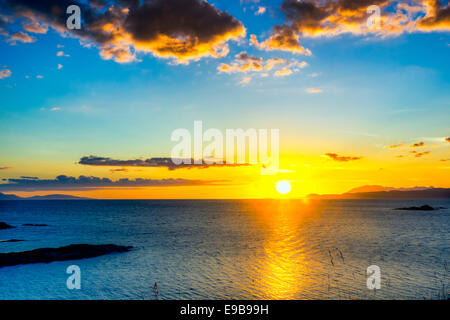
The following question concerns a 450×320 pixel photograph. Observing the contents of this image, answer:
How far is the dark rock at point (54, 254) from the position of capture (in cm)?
3648

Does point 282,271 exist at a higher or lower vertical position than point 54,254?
higher

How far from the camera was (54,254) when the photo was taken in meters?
39.6

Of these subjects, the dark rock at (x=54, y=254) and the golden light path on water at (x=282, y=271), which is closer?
the golden light path on water at (x=282, y=271)

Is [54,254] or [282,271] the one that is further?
[54,254]

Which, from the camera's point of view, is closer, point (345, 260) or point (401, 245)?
point (345, 260)

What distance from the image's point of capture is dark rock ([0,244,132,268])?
3648 cm

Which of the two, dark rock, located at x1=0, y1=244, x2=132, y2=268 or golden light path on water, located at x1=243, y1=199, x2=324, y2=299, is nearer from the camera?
golden light path on water, located at x1=243, y1=199, x2=324, y2=299
